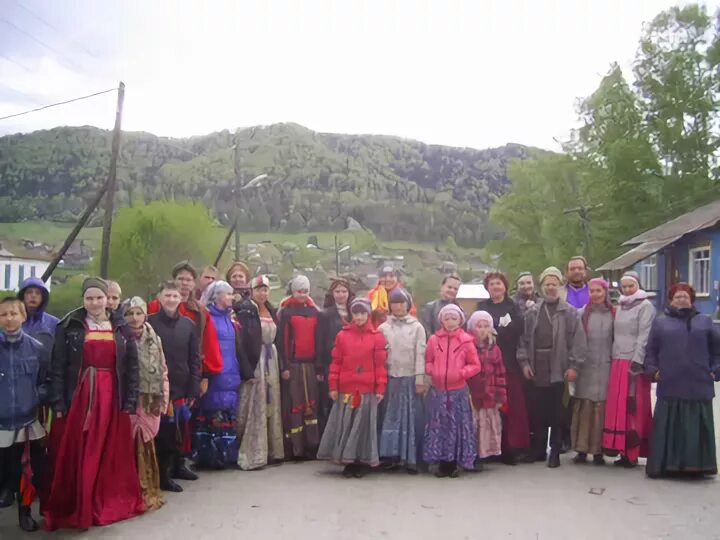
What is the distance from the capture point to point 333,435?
22.1 feet

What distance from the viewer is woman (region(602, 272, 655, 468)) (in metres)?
6.84

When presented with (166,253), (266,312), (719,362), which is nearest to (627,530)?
(719,362)

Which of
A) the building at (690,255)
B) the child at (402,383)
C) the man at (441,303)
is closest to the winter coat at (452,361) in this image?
the child at (402,383)

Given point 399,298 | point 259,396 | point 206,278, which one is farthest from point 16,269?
point 399,298

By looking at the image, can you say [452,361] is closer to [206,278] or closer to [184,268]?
[184,268]

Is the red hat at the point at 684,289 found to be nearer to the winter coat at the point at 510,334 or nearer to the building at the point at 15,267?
the winter coat at the point at 510,334

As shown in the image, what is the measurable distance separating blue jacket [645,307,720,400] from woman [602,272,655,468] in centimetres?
25

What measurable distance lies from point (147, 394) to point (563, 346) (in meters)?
3.83

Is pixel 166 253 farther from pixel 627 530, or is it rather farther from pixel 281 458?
pixel 627 530

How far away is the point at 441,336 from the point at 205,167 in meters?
92.1

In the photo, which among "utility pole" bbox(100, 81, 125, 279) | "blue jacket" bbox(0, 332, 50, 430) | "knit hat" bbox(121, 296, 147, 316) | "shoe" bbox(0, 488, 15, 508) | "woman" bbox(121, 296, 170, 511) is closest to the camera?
"blue jacket" bbox(0, 332, 50, 430)

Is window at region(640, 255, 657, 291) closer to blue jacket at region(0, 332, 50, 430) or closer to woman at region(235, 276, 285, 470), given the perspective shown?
woman at region(235, 276, 285, 470)

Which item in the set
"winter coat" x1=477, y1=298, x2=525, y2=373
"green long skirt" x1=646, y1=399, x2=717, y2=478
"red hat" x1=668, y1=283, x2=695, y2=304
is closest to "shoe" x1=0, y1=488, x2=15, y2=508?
"winter coat" x1=477, y1=298, x2=525, y2=373

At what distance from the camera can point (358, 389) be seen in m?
6.62
